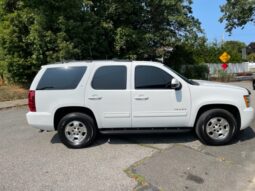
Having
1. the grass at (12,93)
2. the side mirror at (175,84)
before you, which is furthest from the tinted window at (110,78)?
the grass at (12,93)

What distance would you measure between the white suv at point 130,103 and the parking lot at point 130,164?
1.31ft

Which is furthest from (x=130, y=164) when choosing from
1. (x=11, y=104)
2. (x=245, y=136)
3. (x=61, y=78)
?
(x=11, y=104)

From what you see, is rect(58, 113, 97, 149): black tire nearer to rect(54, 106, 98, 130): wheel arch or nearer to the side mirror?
rect(54, 106, 98, 130): wheel arch

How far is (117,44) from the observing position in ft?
63.1

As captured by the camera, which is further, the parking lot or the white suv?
the white suv

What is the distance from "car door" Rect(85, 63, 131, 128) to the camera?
6277mm

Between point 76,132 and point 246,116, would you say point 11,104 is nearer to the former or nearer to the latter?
point 76,132

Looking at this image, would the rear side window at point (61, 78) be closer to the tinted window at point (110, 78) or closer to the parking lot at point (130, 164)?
the tinted window at point (110, 78)

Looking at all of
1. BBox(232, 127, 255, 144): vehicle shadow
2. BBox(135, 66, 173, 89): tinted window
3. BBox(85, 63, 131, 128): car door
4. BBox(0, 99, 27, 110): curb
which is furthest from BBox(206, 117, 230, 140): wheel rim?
BBox(0, 99, 27, 110): curb

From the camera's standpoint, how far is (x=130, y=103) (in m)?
6.27

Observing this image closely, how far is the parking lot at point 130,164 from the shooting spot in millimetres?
4543

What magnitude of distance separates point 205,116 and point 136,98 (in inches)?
59.4

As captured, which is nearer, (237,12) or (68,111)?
Answer: (68,111)

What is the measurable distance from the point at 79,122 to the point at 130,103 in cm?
119
